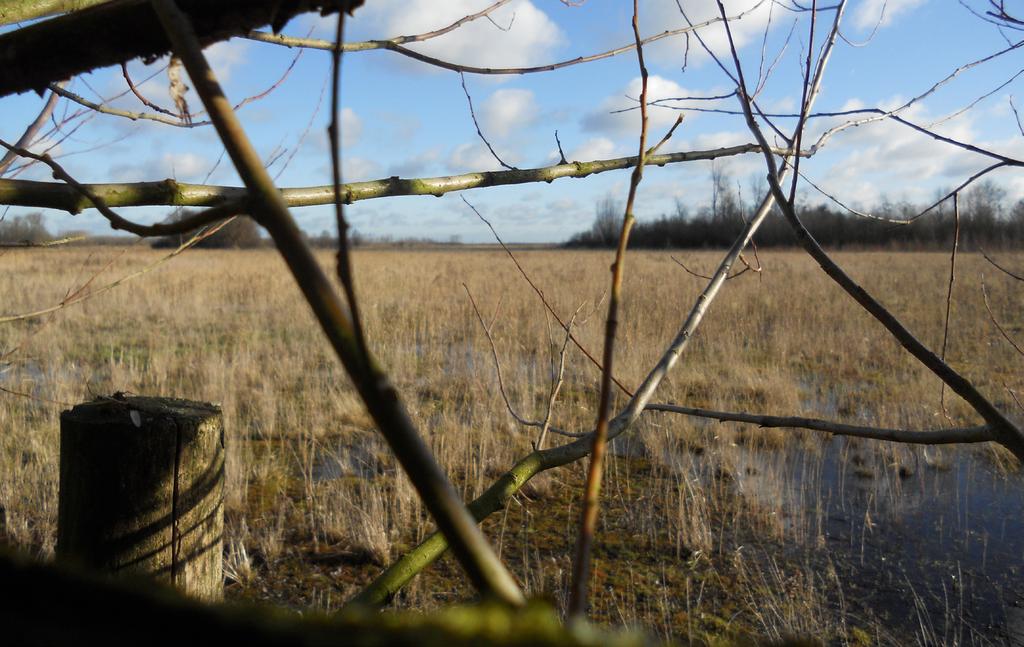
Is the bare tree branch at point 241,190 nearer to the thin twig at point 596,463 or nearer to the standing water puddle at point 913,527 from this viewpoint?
the thin twig at point 596,463

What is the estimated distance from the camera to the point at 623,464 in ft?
15.5

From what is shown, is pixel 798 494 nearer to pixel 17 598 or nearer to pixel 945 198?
pixel 945 198

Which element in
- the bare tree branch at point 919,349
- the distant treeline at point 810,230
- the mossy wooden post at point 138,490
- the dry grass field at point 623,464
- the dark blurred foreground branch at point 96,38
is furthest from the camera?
the distant treeline at point 810,230

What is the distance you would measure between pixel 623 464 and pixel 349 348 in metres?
4.54

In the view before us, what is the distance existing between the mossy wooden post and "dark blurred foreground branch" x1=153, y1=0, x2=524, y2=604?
3.85 feet

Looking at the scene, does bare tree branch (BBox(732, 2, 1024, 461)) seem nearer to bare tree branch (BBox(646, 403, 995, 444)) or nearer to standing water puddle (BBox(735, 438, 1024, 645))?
bare tree branch (BBox(646, 403, 995, 444))

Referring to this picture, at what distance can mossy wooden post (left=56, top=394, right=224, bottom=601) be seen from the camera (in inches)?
53.7

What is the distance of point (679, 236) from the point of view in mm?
46562

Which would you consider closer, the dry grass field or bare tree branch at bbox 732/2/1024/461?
bare tree branch at bbox 732/2/1024/461

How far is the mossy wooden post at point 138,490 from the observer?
4.48 ft

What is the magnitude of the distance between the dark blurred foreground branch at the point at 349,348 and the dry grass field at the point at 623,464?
3.95 feet

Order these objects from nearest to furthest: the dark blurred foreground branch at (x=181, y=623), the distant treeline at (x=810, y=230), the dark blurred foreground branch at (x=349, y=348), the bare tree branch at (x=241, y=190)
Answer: the dark blurred foreground branch at (x=181, y=623) → the dark blurred foreground branch at (x=349, y=348) → the bare tree branch at (x=241, y=190) → the distant treeline at (x=810, y=230)

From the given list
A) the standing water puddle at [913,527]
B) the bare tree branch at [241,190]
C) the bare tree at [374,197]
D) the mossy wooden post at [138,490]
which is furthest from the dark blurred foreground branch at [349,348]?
the standing water puddle at [913,527]

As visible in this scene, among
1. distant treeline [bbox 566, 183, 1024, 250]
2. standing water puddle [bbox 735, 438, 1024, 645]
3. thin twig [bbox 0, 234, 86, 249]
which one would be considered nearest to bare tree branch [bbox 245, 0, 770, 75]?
thin twig [bbox 0, 234, 86, 249]
